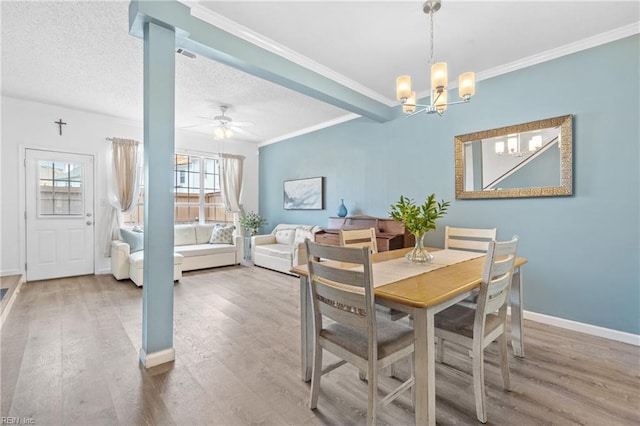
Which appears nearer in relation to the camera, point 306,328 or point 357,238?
point 306,328

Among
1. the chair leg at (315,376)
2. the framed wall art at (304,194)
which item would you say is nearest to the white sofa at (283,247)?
the framed wall art at (304,194)

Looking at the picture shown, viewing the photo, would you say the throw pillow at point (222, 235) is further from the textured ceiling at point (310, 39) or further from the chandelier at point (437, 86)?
the chandelier at point (437, 86)

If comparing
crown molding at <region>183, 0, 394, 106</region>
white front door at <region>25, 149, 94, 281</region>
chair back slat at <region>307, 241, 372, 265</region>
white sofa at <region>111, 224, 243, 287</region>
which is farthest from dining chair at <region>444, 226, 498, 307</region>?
white front door at <region>25, 149, 94, 281</region>

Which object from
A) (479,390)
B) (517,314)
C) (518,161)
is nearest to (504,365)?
(479,390)

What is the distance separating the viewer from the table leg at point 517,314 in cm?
218

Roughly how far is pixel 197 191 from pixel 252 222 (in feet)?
4.45

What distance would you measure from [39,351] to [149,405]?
1.33m

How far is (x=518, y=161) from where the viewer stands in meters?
2.99

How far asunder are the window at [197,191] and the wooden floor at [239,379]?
3194 mm

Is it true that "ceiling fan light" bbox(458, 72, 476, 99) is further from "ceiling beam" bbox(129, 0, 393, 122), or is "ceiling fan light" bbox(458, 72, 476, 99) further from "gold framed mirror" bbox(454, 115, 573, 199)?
"ceiling beam" bbox(129, 0, 393, 122)

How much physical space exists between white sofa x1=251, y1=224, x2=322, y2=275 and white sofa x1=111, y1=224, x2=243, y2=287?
1.47 ft

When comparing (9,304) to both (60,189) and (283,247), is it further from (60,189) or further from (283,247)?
(283,247)

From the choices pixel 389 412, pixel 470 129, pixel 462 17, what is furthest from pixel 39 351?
pixel 470 129

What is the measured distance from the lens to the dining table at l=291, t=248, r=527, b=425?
4.18 ft
